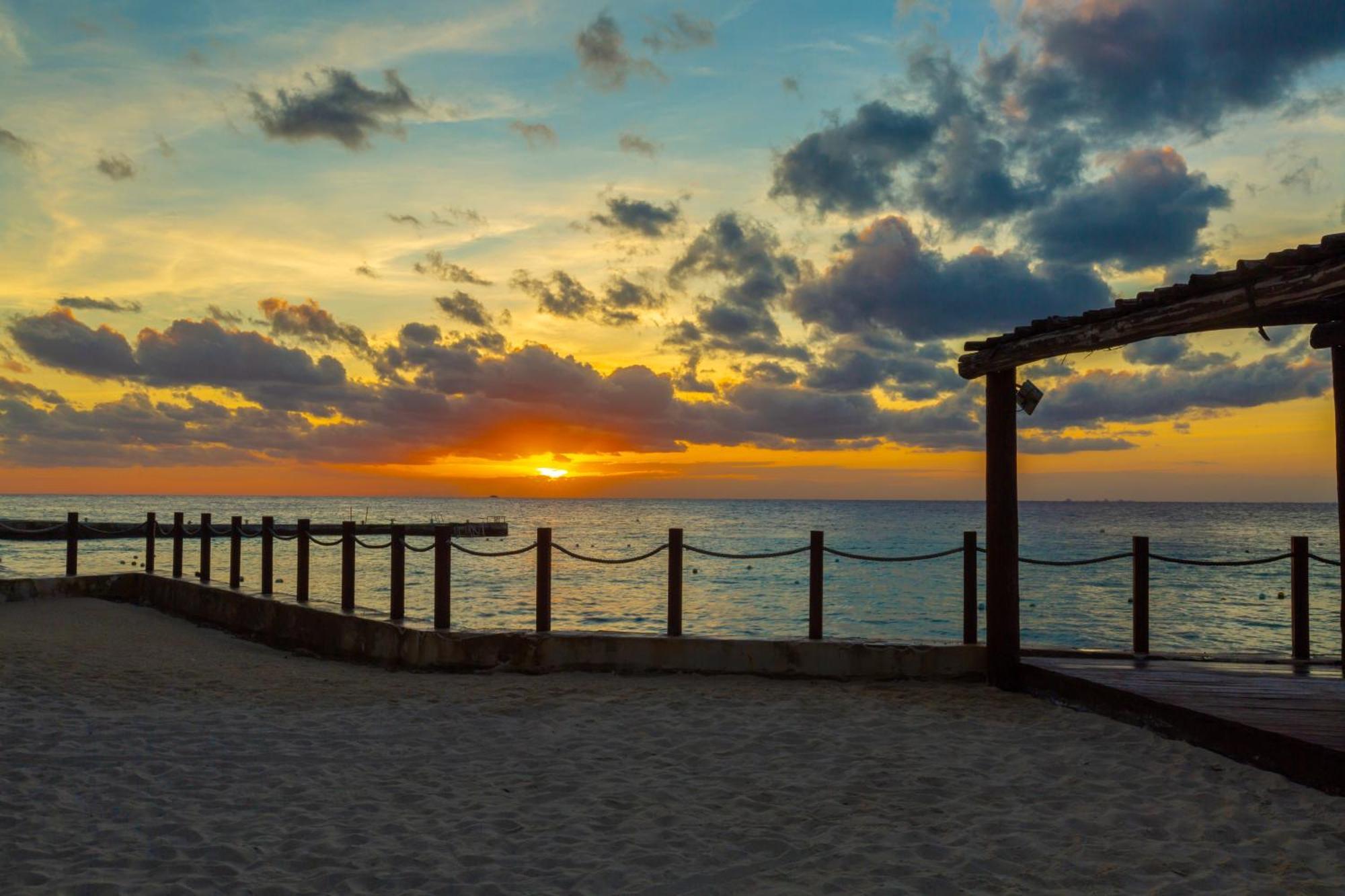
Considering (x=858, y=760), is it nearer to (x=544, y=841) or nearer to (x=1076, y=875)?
(x=1076, y=875)

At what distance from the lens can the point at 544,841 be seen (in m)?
5.06

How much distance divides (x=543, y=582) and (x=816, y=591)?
3084 millimetres

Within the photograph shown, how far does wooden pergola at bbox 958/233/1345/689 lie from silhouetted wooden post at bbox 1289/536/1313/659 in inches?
33.8

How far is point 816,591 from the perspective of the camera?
10.2 metres

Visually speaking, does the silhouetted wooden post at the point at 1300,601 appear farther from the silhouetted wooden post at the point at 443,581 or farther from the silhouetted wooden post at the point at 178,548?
the silhouetted wooden post at the point at 178,548

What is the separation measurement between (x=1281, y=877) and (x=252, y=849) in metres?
5.14

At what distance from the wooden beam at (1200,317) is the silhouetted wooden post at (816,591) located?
241 cm

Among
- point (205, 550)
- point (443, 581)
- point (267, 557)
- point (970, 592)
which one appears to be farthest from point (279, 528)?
point (970, 592)

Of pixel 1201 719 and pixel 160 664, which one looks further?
pixel 160 664

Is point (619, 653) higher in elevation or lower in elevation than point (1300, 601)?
lower

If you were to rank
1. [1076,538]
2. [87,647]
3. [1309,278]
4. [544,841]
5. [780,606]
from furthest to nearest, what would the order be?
[1076,538], [780,606], [87,647], [1309,278], [544,841]

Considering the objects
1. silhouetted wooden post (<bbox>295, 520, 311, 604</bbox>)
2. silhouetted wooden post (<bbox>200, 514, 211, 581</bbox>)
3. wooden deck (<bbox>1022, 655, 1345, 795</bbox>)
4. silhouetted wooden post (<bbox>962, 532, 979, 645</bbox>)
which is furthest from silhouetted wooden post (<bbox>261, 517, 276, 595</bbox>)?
wooden deck (<bbox>1022, 655, 1345, 795</bbox>)

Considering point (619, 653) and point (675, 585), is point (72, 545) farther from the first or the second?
point (675, 585)

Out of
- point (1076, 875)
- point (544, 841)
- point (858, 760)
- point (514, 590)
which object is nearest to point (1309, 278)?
point (1076, 875)
